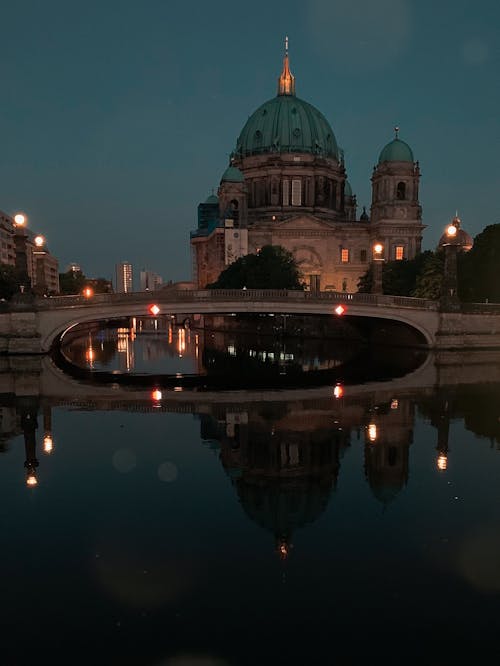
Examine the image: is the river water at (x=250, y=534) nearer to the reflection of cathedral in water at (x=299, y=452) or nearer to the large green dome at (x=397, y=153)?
the reflection of cathedral in water at (x=299, y=452)

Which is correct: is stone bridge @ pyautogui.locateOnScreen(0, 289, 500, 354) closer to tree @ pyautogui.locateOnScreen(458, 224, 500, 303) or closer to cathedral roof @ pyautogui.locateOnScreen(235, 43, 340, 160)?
tree @ pyautogui.locateOnScreen(458, 224, 500, 303)

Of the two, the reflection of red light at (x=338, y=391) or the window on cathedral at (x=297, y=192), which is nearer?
the reflection of red light at (x=338, y=391)

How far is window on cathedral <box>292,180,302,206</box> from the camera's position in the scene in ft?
341

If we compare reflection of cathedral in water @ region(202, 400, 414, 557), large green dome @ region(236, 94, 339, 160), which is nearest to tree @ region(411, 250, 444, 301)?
reflection of cathedral in water @ region(202, 400, 414, 557)

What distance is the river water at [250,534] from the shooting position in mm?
7379

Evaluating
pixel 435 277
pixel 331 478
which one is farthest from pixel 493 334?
pixel 331 478

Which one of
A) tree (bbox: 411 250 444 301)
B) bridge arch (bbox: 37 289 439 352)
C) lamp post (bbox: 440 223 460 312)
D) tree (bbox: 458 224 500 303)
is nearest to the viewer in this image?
bridge arch (bbox: 37 289 439 352)

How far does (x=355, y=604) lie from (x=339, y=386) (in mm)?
22072

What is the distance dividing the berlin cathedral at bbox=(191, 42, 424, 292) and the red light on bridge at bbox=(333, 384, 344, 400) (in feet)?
198

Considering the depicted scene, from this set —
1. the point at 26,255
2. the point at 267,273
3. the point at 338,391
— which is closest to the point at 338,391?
the point at 338,391

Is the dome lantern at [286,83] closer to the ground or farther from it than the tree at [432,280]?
farther from it

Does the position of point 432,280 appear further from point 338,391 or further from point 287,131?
point 287,131

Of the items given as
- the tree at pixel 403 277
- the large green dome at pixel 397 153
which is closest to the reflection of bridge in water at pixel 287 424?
the tree at pixel 403 277

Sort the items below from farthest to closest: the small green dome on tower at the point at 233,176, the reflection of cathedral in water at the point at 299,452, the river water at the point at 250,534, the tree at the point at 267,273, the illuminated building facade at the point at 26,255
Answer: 1. the small green dome on tower at the point at 233,176
2. the tree at the point at 267,273
3. the illuminated building facade at the point at 26,255
4. the reflection of cathedral in water at the point at 299,452
5. the river water at the point at 250,534
